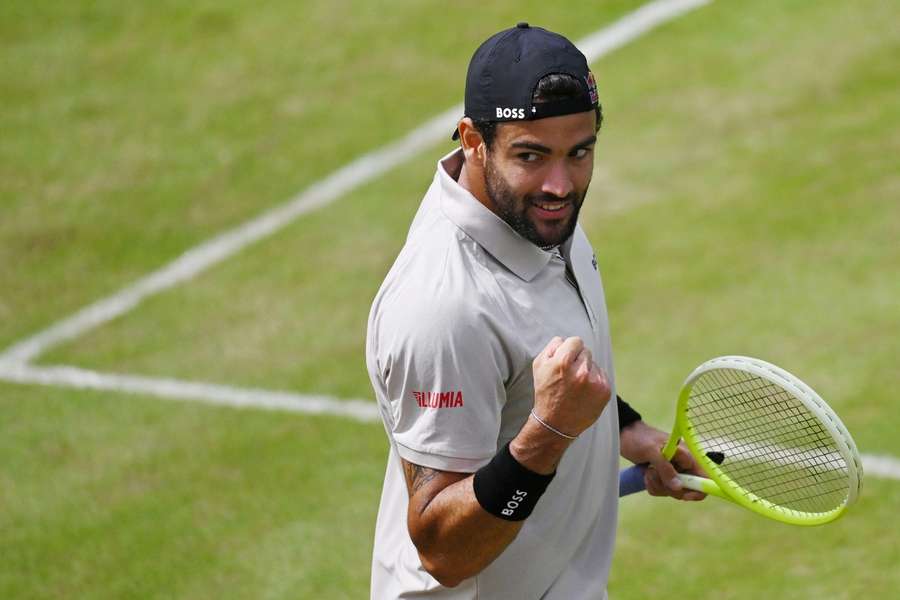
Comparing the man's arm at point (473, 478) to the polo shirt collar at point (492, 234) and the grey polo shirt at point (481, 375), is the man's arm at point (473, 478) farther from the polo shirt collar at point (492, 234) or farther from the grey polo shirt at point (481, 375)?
the polo shirt collar at point (492, 234)

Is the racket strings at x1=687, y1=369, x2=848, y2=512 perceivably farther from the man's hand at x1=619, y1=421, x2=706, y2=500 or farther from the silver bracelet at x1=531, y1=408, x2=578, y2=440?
the silver bracelet at x1=531, y1=408, x2=578, y2=440

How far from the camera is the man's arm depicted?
3646 mm

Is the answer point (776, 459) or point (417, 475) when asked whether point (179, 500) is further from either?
point (417, 475)

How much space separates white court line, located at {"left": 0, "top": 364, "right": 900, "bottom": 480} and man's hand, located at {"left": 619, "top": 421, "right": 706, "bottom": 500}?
3444 mm

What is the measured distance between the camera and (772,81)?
439 inches

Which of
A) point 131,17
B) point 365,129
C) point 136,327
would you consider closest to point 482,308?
point 136,327

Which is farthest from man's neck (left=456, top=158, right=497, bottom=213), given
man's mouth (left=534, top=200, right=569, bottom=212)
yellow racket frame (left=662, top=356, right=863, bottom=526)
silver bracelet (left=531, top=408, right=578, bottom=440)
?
yellow racket frame (left=662, top=356, right=863, bottom=526)

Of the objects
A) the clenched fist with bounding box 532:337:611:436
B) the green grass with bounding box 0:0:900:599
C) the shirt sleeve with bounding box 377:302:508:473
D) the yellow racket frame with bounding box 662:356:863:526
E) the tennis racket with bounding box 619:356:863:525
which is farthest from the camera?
the green grass with bounding box 0:0:900:599

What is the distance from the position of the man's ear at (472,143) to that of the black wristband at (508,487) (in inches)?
35.1

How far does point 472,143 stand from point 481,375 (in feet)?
2.32

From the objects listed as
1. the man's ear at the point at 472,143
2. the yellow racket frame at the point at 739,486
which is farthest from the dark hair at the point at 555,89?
the yellow racket frame at the point at 739,486

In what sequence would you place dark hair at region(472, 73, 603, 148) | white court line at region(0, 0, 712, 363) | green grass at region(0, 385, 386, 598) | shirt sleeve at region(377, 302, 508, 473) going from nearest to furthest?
shirt sleeve at region(377, 302, 508, 473)
dark hair at region(472, 73, 603, 148)
green grass at region(0, 385, 386, 598)
white court line at region(0, 0, 712, 363)

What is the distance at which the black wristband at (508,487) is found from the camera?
369 cm

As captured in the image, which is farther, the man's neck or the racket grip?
the racket grip
